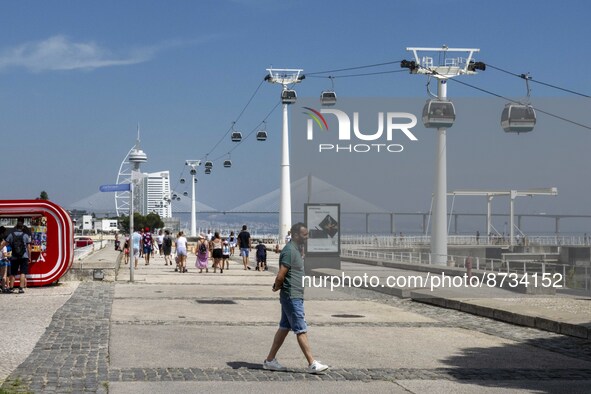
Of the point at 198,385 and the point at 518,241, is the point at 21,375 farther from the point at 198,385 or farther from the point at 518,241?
the point at 518,241

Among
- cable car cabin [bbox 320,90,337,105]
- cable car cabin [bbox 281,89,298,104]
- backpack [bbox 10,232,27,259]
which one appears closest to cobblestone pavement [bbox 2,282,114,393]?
backpack [bbox 10,232,27,259]

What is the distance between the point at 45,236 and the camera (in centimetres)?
2248

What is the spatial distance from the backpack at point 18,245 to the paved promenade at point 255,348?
0.87 meters

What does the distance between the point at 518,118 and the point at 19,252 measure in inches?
867

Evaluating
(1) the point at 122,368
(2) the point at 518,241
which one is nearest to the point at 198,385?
(1) the point at 122,368

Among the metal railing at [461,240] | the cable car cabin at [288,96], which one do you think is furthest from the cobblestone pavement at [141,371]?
the metal railing at [461,240]

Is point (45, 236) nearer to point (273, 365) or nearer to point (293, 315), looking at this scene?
point (273, 365)

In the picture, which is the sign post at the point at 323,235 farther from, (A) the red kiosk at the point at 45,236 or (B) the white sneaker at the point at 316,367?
(B) the white sneaker at the point at 316,367

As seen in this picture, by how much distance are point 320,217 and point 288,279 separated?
20232mm

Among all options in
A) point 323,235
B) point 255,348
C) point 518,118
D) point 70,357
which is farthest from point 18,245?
point 518,118

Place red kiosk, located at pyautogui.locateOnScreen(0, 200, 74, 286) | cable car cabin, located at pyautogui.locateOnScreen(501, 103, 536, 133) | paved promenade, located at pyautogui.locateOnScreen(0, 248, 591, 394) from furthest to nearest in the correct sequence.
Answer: cable car cabin, located at pyautogui.locateOnScreen(501, 103, 536, 133)
red kiosk, located at pyautogui.locateOnScreen(0, 200, 74, 286)
paved promenade, located at pyautogui.locateOnScreen(0, 248, 591, 394)

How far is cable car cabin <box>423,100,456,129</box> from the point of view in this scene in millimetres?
43438

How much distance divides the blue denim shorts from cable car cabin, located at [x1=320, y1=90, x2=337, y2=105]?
33720 mm

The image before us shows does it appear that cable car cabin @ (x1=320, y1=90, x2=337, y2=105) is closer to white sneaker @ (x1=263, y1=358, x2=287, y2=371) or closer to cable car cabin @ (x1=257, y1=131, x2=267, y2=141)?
cable car cabin @ (x1=257, y1=131, x2=267, y2=141)
